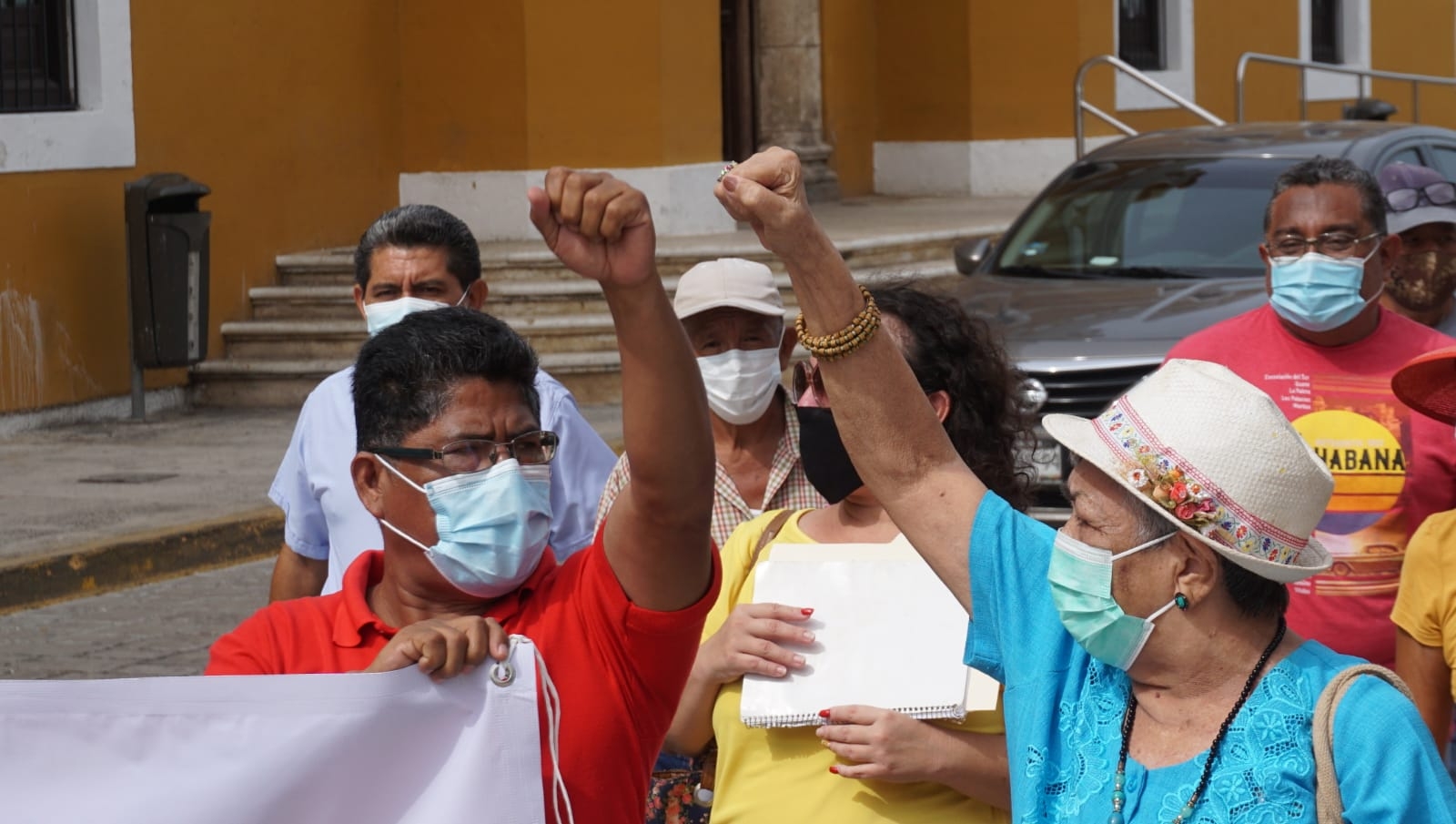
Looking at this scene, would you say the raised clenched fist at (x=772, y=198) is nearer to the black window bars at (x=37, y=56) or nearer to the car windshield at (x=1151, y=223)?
the car windshield at (x=1151, y=223)

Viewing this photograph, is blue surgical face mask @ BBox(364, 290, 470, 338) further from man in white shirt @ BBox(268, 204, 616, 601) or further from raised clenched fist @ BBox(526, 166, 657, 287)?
raised clenched fist @ BBox(526, 166, 657, 287)

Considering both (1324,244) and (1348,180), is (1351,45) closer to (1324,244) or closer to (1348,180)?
(1348,180)

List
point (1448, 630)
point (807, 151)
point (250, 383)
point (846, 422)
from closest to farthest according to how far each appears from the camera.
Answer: point (846, 422)
point (1448, 630)
point (250, 383)
point (807, 151)

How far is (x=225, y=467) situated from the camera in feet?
40.0

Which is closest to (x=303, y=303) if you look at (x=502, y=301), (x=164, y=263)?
(x=502, y=301)

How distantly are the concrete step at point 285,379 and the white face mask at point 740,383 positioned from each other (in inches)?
372

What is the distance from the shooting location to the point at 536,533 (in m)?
3.26

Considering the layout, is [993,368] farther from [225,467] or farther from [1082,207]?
[225,467]

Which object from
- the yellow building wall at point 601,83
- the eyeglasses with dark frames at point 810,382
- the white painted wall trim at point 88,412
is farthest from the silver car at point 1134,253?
the yellow building wall at point 601,83

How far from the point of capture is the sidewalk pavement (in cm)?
978

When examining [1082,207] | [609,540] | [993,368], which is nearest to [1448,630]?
[993,368]

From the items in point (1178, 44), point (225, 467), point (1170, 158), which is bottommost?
point (225, 467)

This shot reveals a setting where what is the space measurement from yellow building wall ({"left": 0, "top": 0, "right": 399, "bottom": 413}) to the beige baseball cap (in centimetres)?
882

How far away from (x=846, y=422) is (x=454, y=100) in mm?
14213
